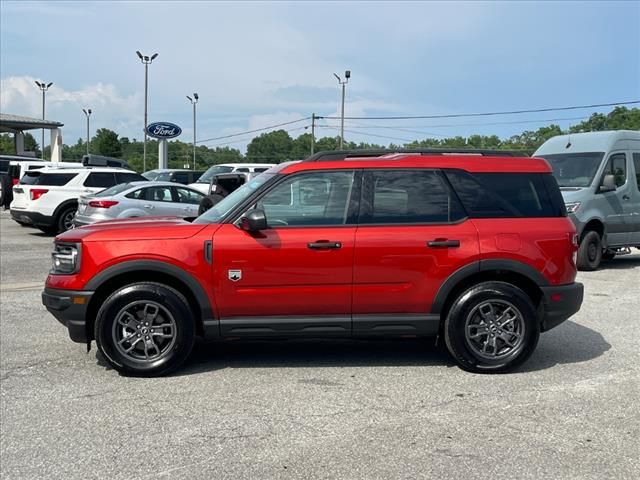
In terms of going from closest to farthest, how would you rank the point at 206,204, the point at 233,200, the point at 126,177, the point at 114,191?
the point at 233,200
the point at 206,204
the point at 114,191
the point at 126,177

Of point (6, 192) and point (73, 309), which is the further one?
point (6, 192)

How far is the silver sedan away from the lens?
42.0 feet

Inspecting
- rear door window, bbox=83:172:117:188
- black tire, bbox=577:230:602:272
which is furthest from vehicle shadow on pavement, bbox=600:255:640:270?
rear door window, bbox=83:172:117:188

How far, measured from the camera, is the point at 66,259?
5.02 metres

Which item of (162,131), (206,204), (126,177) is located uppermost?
(162,131)

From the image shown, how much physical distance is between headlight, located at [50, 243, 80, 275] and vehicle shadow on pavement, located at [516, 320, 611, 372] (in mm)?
3800

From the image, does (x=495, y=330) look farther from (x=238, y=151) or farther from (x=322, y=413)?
(x=238, y=151)

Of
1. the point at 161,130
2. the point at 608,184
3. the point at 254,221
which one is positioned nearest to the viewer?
the point at 254,221

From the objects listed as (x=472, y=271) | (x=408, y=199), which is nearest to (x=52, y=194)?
(x=408, y=199)

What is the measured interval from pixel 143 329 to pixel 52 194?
1113cm

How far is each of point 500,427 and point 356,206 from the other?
2063 millimetres

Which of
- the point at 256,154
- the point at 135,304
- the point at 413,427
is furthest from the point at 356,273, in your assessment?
the point at 256,154

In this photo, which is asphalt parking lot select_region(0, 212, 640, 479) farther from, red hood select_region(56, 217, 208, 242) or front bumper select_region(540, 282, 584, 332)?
red hood select_region(56, 217, 208, 242)

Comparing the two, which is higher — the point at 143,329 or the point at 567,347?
the point at 143,329
